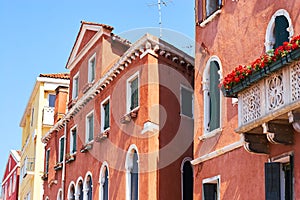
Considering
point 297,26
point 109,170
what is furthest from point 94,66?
point 297,26

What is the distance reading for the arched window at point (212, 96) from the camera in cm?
1548

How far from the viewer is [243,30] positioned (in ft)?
47.3

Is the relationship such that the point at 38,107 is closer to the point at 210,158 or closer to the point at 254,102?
the point at 210,158

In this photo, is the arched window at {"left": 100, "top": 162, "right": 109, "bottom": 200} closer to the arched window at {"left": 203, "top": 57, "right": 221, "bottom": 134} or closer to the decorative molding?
the decorative molding

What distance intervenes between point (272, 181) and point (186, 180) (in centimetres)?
696

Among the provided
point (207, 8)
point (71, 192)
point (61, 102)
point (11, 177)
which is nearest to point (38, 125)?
point (61, 102)

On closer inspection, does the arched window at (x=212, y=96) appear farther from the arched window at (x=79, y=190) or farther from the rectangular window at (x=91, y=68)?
the arched window at (x=79, y=190)

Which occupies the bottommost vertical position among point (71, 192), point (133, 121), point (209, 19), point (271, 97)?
A: point (71, 192)

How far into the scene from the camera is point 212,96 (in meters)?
15.8

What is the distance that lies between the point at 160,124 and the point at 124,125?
6.58 feet

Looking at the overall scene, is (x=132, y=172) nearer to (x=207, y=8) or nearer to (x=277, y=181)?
(x=207, y=8)

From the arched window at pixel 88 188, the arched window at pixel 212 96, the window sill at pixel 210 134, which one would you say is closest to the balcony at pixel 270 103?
the window sill at pixel 210 134

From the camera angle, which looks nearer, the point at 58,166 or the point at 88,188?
the point at 88,188

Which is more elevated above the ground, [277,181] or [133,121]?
[133,121]
